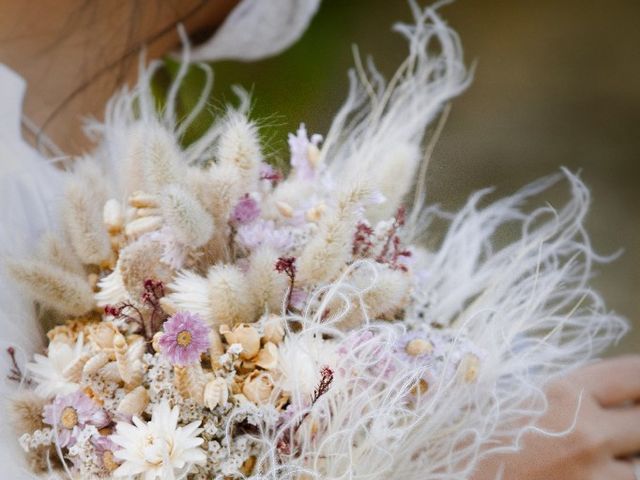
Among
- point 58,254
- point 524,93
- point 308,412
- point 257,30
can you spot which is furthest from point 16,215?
point 524,93

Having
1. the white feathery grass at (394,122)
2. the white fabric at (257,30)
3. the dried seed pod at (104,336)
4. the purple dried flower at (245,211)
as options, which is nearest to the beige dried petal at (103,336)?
the dried seed pod at (104,336)

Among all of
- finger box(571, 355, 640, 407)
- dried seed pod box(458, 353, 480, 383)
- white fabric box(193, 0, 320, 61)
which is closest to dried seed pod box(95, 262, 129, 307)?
dried seed pod box(458, 353, 480, 383)

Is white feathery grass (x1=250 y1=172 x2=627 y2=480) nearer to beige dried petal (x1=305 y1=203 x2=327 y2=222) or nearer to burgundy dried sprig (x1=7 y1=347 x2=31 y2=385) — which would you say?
beige dried petal (x1=305 y1=203 x2=327 y2=222)

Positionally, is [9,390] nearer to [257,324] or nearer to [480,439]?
[257,324]

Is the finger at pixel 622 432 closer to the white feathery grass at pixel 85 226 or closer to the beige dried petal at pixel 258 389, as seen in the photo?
the beige dried petal at pixel 258 389

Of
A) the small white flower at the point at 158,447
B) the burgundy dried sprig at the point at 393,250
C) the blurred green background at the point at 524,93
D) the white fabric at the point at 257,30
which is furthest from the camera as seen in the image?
the white fabric at the point at 257,30

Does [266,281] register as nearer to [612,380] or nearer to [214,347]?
[214,347]

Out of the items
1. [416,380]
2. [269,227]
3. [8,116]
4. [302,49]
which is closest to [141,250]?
[269,227]
